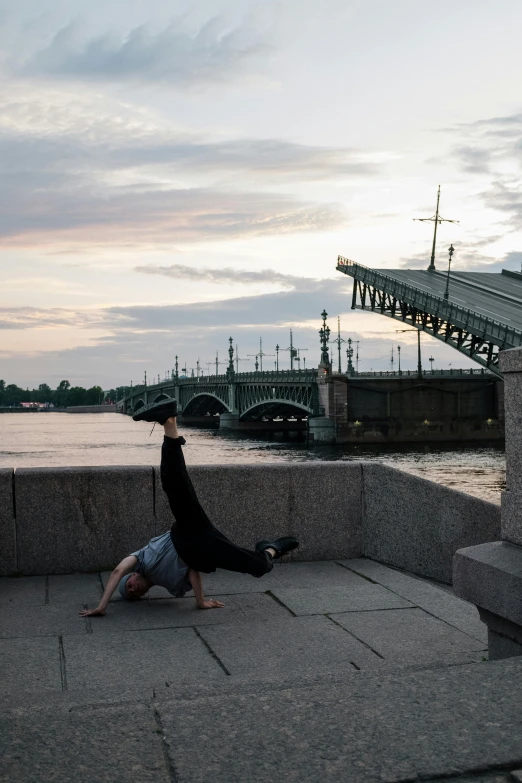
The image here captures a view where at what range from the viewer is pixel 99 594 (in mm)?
6410

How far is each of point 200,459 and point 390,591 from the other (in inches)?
1867

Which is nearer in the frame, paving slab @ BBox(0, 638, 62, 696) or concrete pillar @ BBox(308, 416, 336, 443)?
paving slab @ BBox(0, 638, 62, 696)

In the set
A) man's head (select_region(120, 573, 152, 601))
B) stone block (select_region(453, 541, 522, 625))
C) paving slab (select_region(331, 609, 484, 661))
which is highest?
stone block (select_region(453, 541, 522, 625))

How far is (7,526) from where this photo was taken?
7.06 meters

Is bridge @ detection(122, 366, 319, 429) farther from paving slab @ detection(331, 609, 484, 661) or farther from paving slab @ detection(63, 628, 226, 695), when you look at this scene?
paving slab @ detection(63, 628, 226, 695)

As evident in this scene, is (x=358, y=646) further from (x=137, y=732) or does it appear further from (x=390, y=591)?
(x=137, y=732)

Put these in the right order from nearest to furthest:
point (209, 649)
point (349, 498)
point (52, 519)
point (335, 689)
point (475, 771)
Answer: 1. point (475, 771)
2. point (335, 689)
3. point (209, 649)
4. point (52, 519)
5. point (349, 498)

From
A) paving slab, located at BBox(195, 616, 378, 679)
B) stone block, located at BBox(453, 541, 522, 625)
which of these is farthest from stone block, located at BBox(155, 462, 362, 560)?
stone block, located at BBox(453, 541, 522, 625)

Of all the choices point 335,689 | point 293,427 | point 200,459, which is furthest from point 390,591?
point 293,427

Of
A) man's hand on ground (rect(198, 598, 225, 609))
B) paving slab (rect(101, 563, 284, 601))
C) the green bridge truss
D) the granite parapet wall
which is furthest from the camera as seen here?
the green bridge truss

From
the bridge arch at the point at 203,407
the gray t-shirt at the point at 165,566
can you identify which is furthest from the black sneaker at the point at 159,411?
the bridge arch at the point at 203,407

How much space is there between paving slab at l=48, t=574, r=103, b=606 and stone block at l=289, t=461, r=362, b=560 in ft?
5.87

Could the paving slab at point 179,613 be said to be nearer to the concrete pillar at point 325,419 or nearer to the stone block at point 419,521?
the stone block at point 419,521

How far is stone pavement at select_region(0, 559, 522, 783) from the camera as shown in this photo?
103 inches
